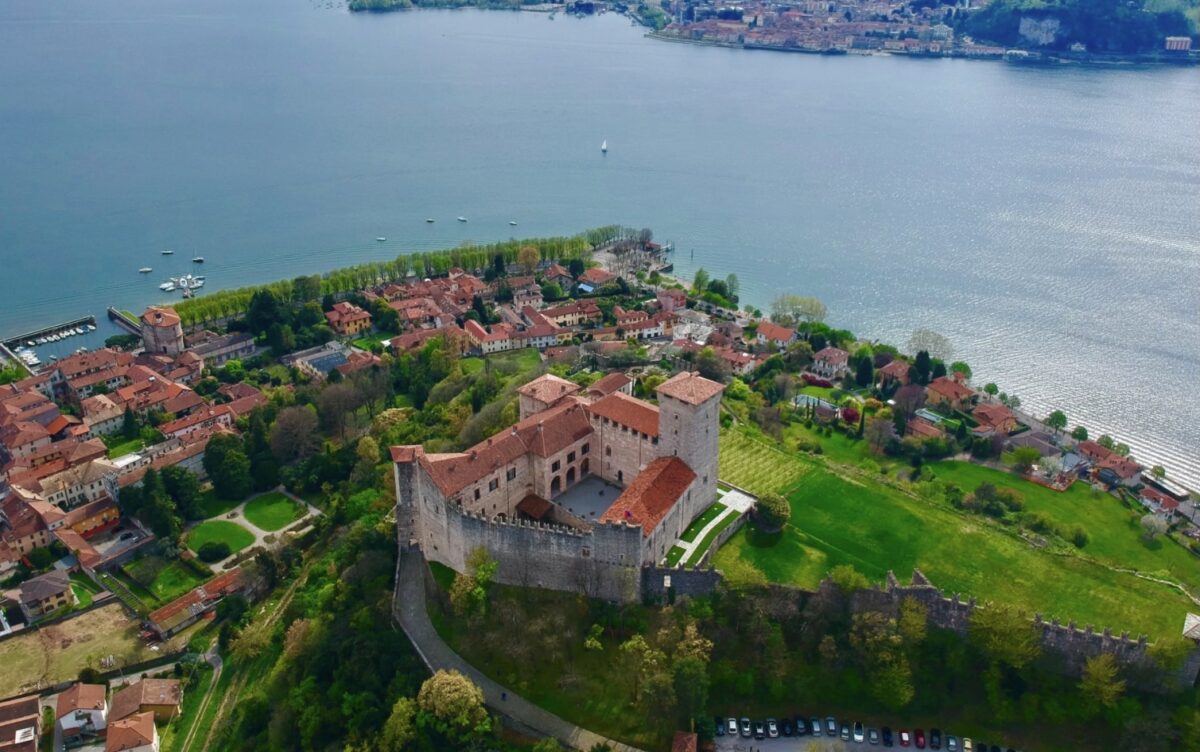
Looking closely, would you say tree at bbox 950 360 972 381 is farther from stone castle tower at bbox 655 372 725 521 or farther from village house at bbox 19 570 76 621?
village house at bbox 19 570 76 621

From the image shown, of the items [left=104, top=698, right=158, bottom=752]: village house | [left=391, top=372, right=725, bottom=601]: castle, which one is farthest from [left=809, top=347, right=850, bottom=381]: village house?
[left=104, top=698, right=158, bottom=752]: village house

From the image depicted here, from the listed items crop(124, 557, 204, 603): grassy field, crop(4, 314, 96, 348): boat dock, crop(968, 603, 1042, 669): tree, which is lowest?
crop(124, 557, 204, 603): grassy field

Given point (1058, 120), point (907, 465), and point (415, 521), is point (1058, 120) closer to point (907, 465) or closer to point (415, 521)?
point (907, 465)

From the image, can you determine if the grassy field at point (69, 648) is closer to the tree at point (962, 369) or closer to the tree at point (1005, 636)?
the tree at point (1005, 636)

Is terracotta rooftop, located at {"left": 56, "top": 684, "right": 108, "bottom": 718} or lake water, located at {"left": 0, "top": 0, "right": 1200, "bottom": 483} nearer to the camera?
terracotta rooftop, located at {"left": 56, "top": 684, "right": 108, "bottom": 718}

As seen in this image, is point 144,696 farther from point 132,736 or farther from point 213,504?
point 213,504

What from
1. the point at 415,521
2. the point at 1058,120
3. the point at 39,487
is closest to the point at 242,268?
the point at 39,487

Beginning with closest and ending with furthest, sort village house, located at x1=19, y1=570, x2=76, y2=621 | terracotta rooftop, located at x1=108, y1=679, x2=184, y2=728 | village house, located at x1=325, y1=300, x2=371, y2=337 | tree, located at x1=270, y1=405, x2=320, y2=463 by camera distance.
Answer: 1. terracotta rooftop, located at x1=108, y1=679, x2=184, y2=728
2. village house, located at x1=19, y1=570, x2=76, y2=621
3. tree, located at x1=270, y1=405, x2=320, y2=463
4. village house, located at x1=325, y1=300, x2=371, y2=337
